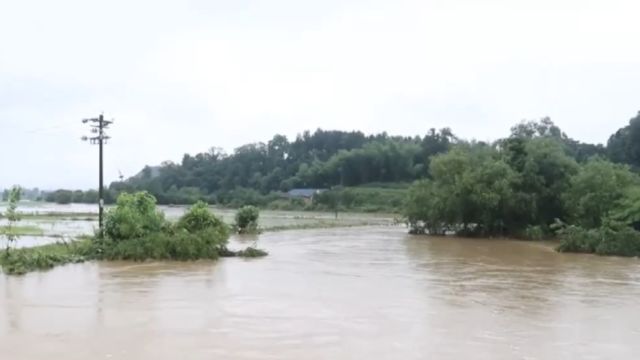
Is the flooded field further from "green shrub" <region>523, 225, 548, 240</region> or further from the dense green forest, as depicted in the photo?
"green shrub" <region>523, 225, 548, 240</region>

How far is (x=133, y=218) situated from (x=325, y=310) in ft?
42.0

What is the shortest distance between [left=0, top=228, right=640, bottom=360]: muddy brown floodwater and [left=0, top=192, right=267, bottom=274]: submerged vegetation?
130 cm

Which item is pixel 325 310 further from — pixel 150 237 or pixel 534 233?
pixel 534 233

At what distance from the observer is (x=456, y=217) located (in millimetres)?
40438

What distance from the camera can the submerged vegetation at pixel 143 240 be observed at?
24.2m

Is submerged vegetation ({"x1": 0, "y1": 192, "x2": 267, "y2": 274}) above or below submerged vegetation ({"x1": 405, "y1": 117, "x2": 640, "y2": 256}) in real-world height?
below

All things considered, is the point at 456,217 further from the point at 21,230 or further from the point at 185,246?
the point at 21,230

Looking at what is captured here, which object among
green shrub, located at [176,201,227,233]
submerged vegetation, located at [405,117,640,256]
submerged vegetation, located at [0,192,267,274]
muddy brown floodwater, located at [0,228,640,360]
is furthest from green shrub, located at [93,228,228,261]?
submerged vegetation, located at [405,117,640,256]

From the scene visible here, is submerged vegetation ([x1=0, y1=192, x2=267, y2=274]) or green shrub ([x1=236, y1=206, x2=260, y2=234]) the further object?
green shrub ([x1=236, y1=206, x2=260, y2=234])

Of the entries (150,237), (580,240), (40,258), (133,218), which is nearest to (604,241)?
(580,240)

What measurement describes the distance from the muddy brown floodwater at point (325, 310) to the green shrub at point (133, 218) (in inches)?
89.4

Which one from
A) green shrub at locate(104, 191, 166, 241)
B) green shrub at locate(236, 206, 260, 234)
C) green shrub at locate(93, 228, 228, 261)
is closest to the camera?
green shrub at locate(93, 228, 228, 261)

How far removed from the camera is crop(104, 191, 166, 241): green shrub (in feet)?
81.8

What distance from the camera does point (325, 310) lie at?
14.3 metres
